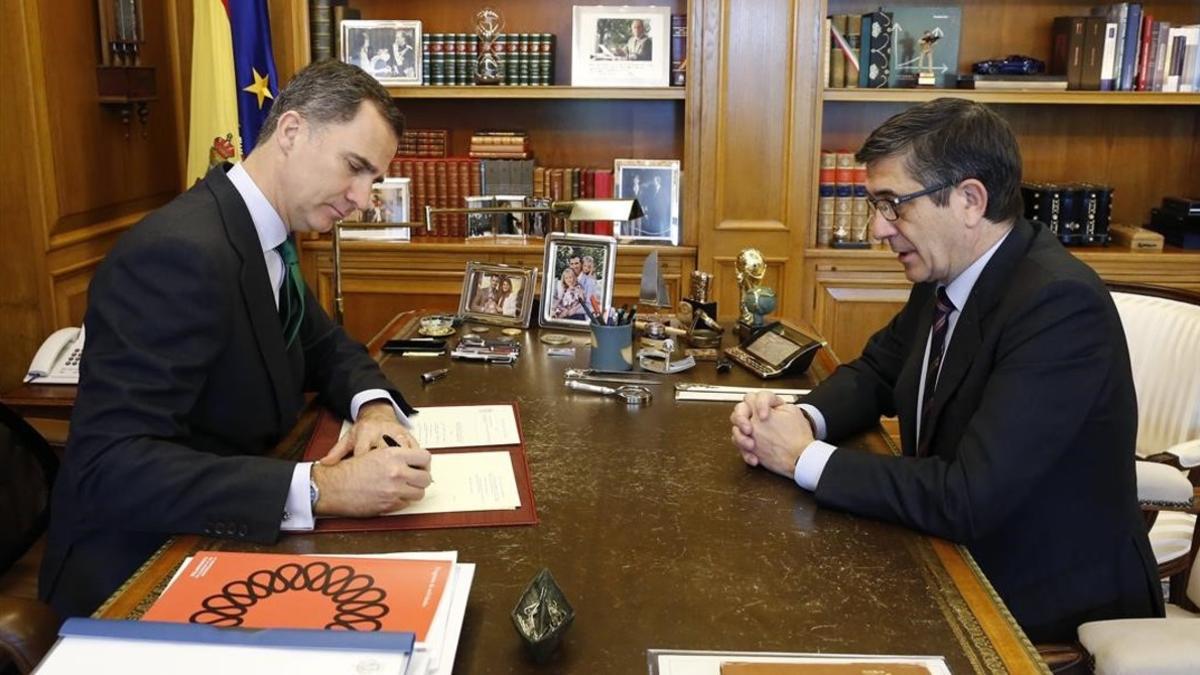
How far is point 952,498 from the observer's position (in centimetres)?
155

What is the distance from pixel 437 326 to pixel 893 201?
1270 mm

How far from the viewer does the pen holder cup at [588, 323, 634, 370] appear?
234 cm

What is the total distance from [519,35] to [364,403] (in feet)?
8.22

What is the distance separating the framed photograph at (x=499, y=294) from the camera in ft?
9.23

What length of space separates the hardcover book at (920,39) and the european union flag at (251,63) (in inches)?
89.5

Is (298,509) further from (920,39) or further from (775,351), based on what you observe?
(920,39)

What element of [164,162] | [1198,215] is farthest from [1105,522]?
[164,162]

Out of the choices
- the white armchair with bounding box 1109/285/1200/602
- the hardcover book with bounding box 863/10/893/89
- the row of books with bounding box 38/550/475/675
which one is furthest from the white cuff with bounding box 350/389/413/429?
the hardcover book with bounding box 863/10/893/89

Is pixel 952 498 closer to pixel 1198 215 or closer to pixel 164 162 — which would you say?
pixel 1198 215

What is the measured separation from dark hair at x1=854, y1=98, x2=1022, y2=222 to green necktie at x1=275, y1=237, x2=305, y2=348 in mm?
1075

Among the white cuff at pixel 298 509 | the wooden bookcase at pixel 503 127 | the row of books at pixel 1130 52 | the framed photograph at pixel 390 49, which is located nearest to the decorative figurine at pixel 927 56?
the row of books at pixel 1130 52

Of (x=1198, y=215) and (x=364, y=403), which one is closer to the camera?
(x=364, y=403)

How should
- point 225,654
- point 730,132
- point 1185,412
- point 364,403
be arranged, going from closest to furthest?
1. point 225,654
2. point 364,403
3. point 1185,412
4. point 730,132

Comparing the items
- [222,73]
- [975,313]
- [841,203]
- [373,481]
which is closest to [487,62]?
[222,73]
